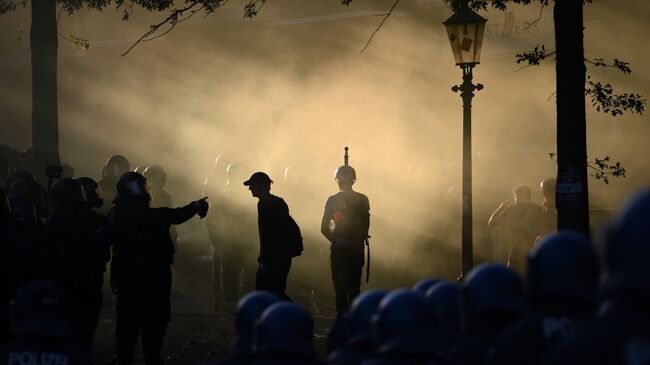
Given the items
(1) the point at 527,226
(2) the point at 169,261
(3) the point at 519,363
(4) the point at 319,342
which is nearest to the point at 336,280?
(4) the point at 319,342

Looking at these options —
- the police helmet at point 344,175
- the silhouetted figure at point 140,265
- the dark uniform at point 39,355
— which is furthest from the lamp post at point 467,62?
the dark uniform at point 39,355

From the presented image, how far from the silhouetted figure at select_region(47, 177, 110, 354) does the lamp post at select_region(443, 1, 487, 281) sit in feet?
13.9

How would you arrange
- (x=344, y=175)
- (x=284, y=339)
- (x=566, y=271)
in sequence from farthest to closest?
(x=344, y=175), (x=284, y=339), (x=566, y=271)

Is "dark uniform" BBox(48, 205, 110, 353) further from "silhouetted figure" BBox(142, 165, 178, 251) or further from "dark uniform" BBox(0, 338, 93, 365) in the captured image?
"dark uniform" BBox(0, 338, 93, 365)

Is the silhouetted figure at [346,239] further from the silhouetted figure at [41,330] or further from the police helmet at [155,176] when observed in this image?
the silhouetted figure at [41,330]

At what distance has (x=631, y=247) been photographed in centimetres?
354

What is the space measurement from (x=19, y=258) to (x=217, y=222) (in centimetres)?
695

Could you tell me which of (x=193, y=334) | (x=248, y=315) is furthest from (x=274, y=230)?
(x=248, y=315)

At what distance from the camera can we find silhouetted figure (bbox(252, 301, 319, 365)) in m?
5.20

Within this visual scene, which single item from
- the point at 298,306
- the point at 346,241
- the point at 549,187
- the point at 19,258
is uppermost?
the point at 549,187

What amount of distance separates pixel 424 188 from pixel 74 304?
6175 mm

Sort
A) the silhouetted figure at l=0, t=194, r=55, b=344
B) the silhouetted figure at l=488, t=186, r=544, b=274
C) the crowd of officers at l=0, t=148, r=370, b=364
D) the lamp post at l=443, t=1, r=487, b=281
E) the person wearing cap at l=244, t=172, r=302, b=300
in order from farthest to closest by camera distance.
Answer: the silhouetted figure at l=488, t=186, r=544, b=274 → the lamp post at l=443, t=1, r=487, b=281 → the person wearing cap at l=244, t=172, r=302, b=300 → the crowd of officers at l=0, t=148, r=370, b=364 → the silhouetted figure at l=0, t=194, r=55, b=344

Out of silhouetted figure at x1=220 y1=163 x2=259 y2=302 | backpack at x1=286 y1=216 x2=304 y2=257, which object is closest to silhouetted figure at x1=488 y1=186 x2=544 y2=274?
backpack at x1=286 y1=216 x2=304 y2=257

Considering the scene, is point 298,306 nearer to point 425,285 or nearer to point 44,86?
point 425,285
